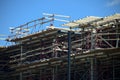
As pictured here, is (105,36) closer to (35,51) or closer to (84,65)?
(84,65)

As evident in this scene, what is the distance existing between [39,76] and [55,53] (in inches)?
155

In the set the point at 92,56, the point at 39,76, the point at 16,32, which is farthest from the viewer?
the point at 16,32

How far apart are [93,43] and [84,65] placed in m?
2.78

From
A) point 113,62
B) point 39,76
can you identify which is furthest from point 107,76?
point 39,76

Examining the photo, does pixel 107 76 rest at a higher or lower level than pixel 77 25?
lower

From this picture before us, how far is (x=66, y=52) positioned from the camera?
3638 centimetres

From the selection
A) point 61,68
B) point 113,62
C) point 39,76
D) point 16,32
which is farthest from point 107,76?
point 16,32

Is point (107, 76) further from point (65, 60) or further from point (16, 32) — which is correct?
point (16, 32)

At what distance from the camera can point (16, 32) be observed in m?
41.2

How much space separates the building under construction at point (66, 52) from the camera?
32.1 m

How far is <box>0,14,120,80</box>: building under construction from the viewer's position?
1265 inches

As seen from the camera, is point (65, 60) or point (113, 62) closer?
point (113, 62)

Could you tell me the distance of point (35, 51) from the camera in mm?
38406

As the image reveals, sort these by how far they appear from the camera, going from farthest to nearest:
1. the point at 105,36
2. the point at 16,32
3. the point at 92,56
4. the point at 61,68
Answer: the point at 16,32, the point at 61,68, the point at 105,36, the point at 92,56
